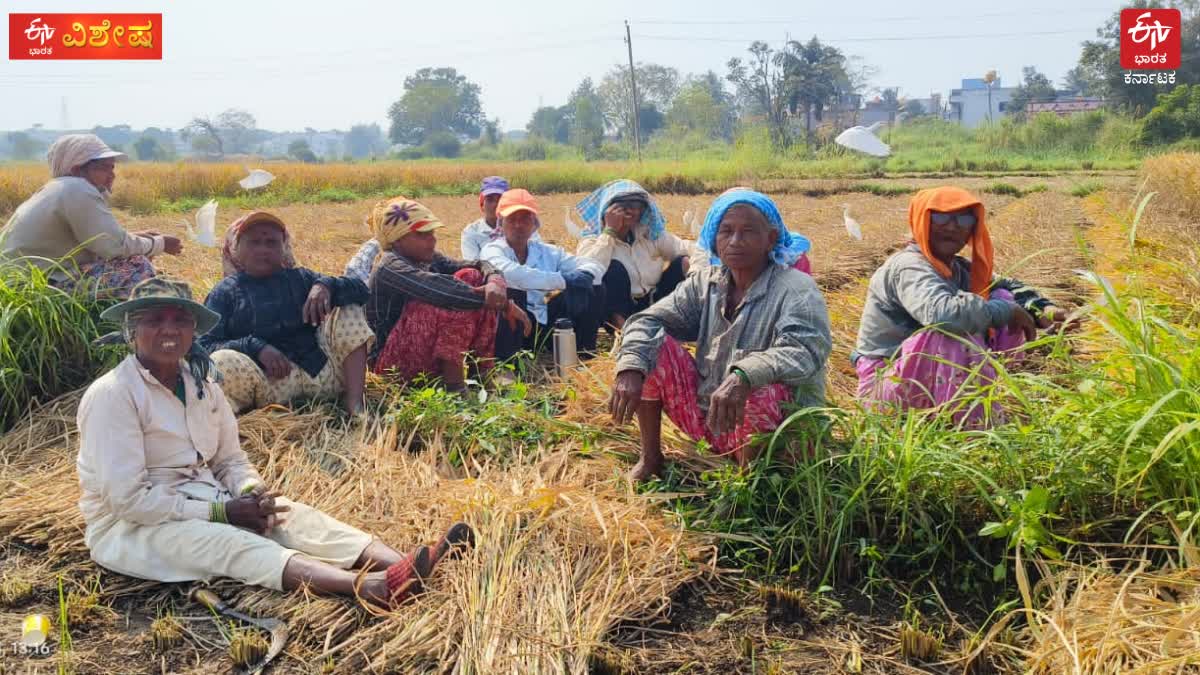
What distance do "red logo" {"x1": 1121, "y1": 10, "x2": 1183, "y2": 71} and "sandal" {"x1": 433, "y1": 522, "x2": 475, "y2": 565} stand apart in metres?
23.8

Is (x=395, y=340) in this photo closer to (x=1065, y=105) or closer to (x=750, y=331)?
(x=750, y=331)

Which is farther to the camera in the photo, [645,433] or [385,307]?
[385,307]

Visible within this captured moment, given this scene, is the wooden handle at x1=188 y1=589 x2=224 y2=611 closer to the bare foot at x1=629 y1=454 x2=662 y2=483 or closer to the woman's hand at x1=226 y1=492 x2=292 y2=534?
the woman's hand at x1=226 y1=492 x2=292 y2=534

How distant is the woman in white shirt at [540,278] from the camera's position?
5.43 m

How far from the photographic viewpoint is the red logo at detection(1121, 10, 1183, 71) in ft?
84.2

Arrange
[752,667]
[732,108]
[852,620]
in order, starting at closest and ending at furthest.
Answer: [752,667] < [852,620] < [732,108]

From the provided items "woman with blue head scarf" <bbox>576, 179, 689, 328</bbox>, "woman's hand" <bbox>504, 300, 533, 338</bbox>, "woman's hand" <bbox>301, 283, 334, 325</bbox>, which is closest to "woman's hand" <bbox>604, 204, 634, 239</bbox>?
"woman with blue head scarf" <bbox>576, 179, 689, 328</bbox>

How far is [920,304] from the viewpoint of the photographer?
364 cm

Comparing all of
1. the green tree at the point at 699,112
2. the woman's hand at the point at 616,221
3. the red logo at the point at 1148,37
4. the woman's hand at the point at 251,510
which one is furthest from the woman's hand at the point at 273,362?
the green tree at the point at 699,112

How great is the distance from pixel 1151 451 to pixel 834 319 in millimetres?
3089

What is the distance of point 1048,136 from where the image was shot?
31.0m

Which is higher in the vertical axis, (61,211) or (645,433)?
(61,211)

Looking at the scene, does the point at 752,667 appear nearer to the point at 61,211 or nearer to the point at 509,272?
the point at 509,272

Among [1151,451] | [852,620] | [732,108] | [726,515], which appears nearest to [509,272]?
[726,515]
